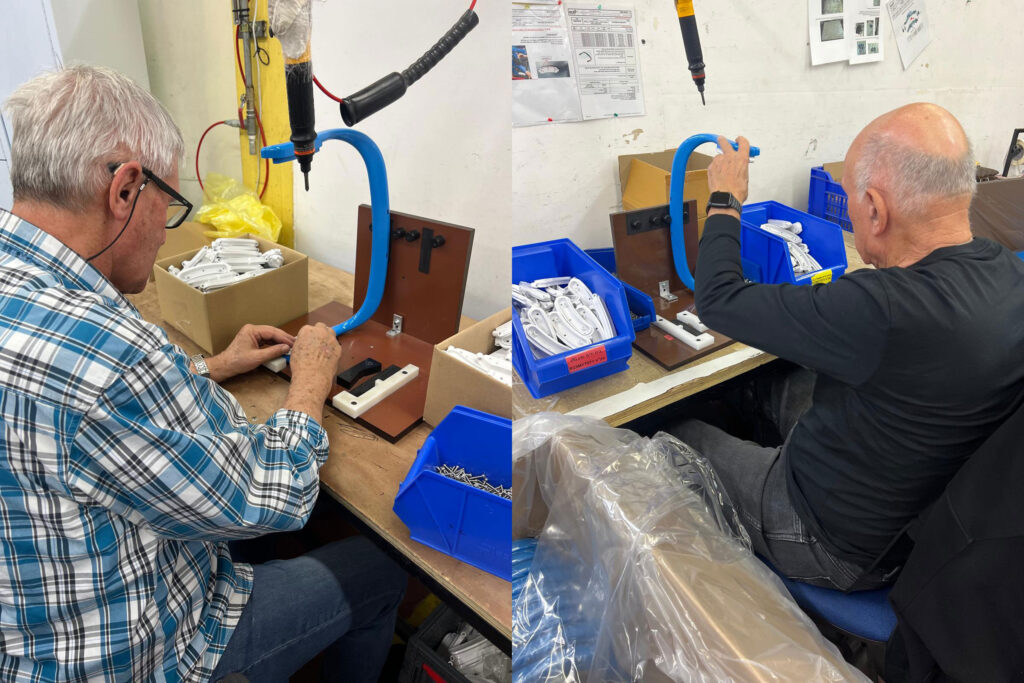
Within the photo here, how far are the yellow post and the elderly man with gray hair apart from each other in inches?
39.5

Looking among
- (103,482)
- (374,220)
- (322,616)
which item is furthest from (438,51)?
(322,616)

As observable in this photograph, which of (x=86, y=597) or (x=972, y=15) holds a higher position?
(x=972, y=15)

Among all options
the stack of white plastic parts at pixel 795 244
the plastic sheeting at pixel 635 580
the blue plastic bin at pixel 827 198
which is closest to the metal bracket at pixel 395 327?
the plastic sheeting at pixel 635 580

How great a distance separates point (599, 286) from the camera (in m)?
1.42

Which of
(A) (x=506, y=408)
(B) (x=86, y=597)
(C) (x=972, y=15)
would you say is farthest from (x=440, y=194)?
(C) (x=972, y=15)

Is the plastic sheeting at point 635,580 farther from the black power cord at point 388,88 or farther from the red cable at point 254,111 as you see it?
the red cable at point 254,111

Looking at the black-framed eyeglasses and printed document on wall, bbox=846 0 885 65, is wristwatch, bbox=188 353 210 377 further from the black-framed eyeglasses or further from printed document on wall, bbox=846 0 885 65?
printed document on wall, bbox=846 0 885 65

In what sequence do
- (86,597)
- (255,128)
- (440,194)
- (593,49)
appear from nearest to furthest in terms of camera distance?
(86,597)
(440,194)
(593,49)
(255,128)

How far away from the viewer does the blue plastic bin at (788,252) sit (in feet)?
5.07

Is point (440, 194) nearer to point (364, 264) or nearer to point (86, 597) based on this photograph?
point (364, 264)

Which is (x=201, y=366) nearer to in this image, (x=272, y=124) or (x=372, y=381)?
(x=372, y=381)

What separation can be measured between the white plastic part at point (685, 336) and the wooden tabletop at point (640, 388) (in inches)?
1.2

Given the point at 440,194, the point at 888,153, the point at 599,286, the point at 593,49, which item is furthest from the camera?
the point at 593,49

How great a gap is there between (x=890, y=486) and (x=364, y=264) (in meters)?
1.22
